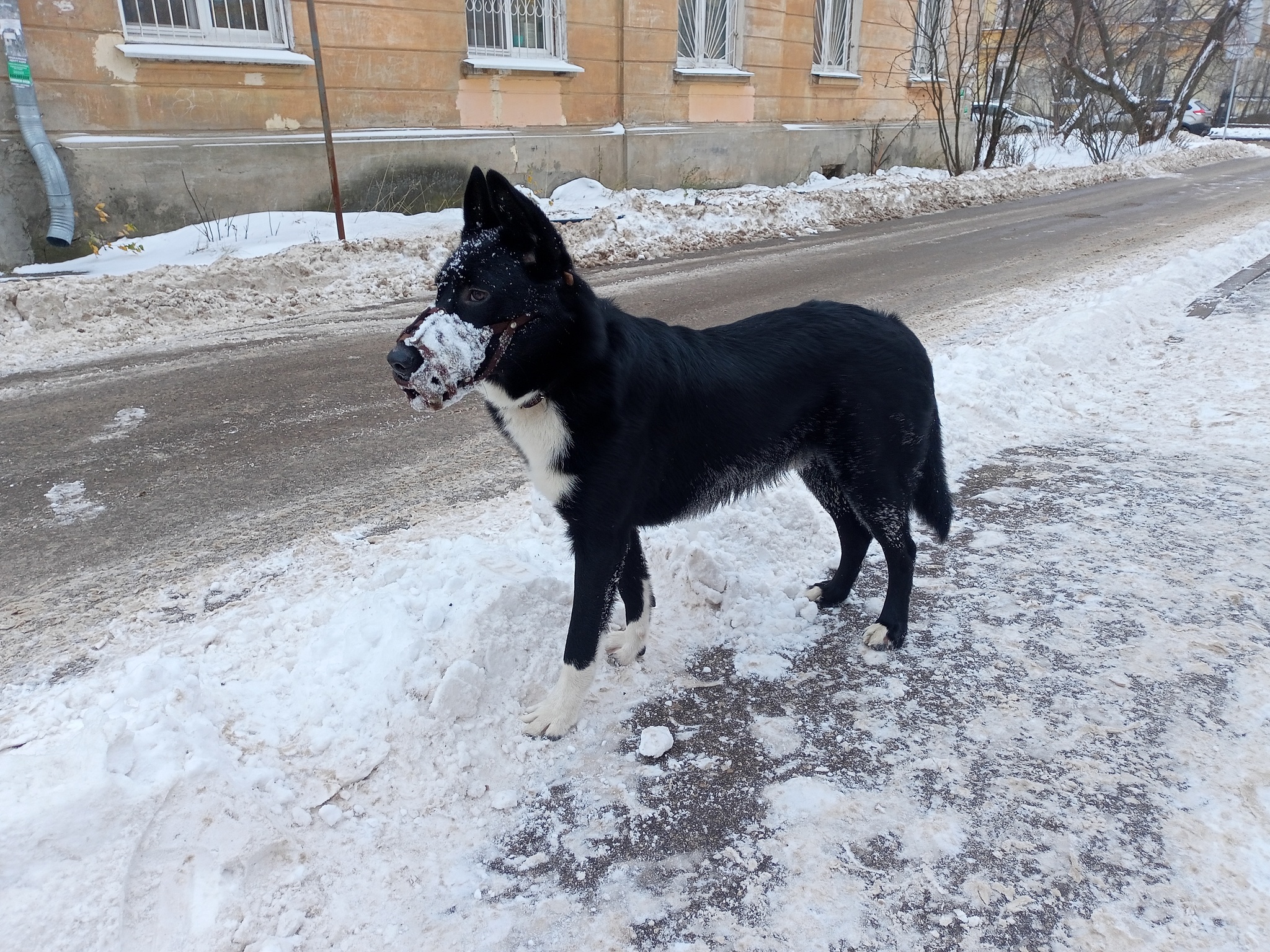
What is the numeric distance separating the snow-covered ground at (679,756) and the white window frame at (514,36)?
12.5 m

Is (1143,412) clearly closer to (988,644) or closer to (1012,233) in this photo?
(988,644)

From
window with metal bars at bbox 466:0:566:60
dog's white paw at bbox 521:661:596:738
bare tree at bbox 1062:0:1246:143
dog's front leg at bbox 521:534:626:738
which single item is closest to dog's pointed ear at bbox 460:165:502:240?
dog's front leg at bbox 521:534:626:738

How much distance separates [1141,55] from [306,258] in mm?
31016

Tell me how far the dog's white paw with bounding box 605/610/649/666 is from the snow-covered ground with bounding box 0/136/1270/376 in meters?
5.68

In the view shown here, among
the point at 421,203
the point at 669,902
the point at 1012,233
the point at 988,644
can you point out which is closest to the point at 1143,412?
the point at 988,644

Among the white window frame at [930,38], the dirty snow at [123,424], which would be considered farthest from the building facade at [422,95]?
the dirty snow at [123,424]

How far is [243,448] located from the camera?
189 inches

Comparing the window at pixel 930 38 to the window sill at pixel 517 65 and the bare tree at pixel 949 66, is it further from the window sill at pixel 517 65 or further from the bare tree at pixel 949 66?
the window sill at pixel 517 65

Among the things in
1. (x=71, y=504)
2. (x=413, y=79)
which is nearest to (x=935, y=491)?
(x=71, y=504)

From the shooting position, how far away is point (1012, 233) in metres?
12.4

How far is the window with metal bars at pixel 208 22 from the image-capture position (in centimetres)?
1019

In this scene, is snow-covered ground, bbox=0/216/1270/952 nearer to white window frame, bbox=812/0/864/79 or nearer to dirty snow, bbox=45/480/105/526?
dirty snow, bbox=45/480/105/526

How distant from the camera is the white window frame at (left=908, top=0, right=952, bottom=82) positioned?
20.8 metres

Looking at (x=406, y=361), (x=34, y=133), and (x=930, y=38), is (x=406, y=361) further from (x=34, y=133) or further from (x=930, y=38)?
(x=930, y=38)
